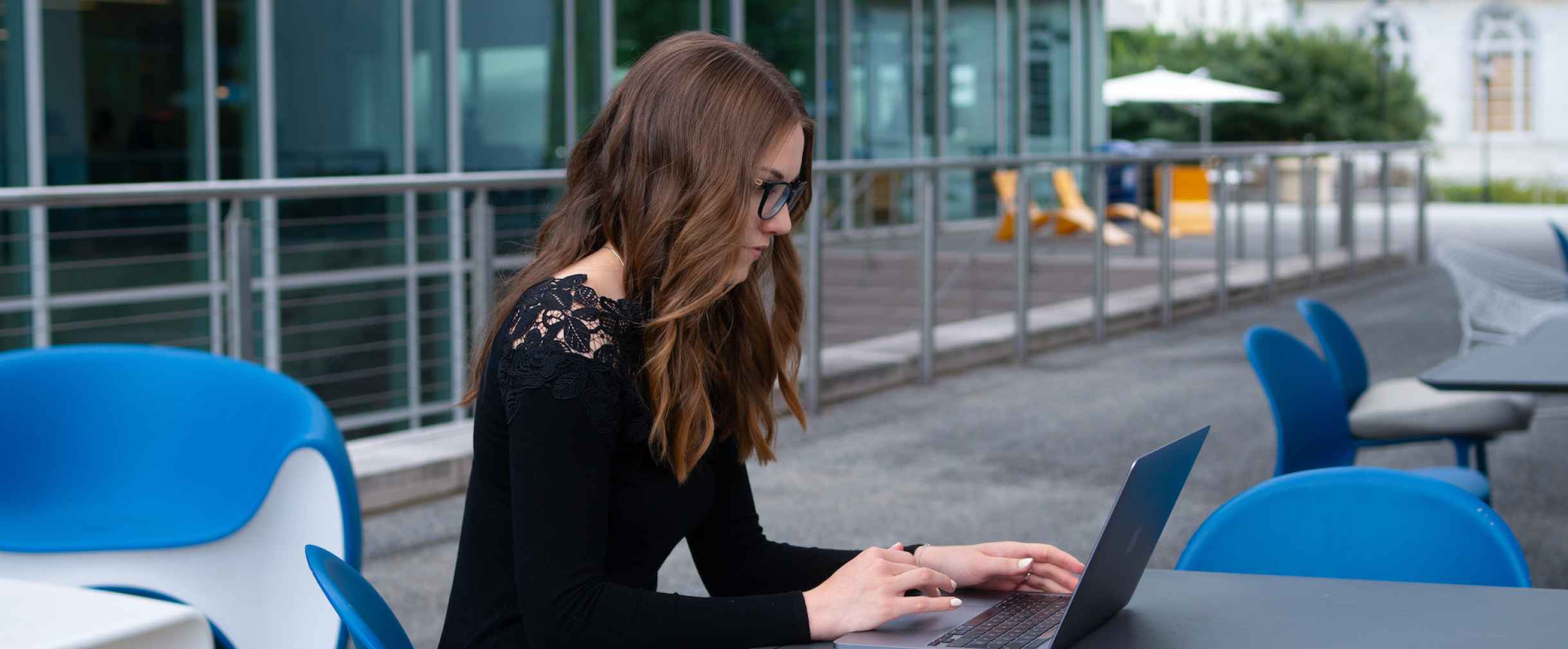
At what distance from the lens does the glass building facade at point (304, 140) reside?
8.84m

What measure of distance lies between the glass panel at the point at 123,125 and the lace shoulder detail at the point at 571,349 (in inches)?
305

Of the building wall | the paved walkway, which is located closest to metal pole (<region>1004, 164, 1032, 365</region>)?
the paved walkway

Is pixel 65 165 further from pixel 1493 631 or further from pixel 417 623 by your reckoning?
pixel 1493 631

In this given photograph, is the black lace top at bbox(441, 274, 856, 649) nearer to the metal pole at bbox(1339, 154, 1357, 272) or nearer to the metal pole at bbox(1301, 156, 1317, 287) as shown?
the metal pole at bbox(1301, 156, 1317, 287)

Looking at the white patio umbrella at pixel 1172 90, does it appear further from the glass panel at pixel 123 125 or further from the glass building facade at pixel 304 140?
the glass panel at pixel 123 125

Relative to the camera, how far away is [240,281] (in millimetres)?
4516

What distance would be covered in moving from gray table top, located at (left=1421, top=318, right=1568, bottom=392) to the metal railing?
208 centimetres

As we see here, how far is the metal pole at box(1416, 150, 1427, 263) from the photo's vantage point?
1448 centimetres

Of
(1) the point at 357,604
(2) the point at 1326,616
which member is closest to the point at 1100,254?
(2) the point at 1326,616

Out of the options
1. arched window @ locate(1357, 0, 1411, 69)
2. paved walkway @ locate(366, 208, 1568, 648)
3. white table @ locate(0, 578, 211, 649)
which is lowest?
paved walkway @ locate(366, 208, 1568, 648)

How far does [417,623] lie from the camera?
3789 millimetres

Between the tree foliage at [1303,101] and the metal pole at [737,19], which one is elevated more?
the tree foliage at [1303,101]

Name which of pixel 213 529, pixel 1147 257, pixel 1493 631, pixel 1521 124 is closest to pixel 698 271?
pixel 1493 631

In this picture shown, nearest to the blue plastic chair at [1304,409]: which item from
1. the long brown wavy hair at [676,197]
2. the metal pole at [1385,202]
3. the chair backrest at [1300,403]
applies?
the chair backrest at [1300,403]
